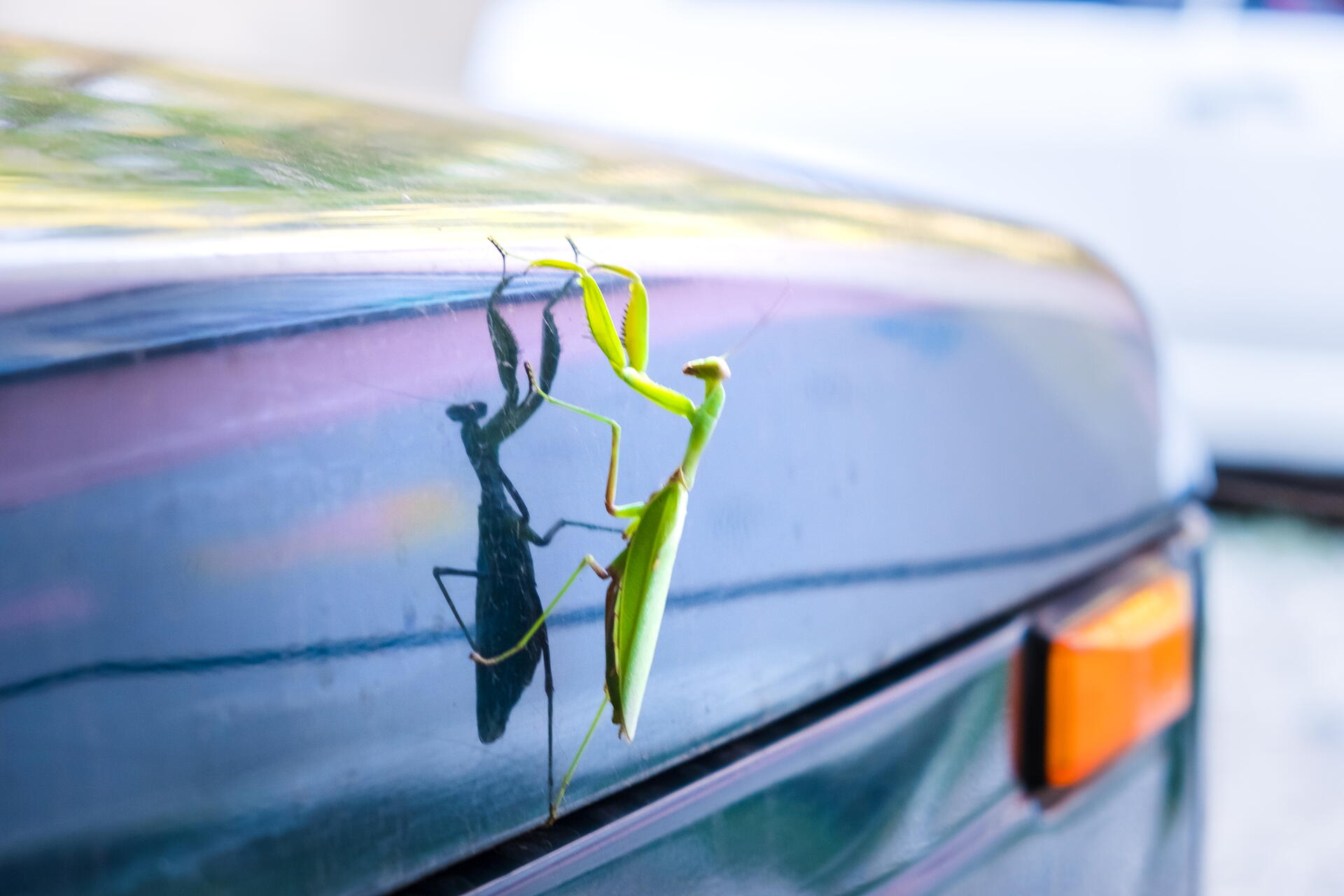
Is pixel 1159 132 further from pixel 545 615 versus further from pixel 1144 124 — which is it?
pixel 545 615

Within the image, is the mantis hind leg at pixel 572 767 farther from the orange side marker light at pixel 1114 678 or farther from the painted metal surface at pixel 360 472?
the orange side marker light at pixel 1114 678

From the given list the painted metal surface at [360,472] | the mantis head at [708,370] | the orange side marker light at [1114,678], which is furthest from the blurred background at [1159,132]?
the mantis head at [708,370]

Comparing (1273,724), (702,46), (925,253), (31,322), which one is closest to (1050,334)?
(925,253)

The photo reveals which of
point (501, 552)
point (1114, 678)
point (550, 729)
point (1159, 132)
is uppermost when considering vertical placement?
point (1159, 132)

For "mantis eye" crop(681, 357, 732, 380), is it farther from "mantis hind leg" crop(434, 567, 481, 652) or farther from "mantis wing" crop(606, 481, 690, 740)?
"mantis hind leg" crop(434, 567, 481, 652)

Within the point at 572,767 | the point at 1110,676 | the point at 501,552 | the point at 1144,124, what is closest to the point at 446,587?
the point at 501,552

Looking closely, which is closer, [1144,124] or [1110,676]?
[1110,676]
